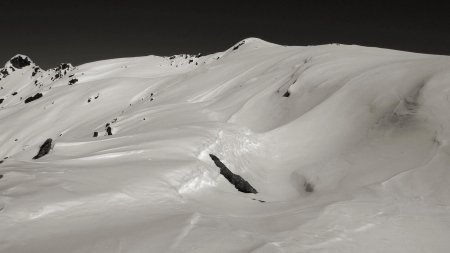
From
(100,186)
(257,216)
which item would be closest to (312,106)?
(257,216)

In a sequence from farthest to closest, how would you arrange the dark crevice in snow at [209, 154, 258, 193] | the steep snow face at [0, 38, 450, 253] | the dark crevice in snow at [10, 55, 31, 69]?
the dark crevice in snow at [10, 55, 31, 69] → the dark crevice in snow at [209, 154, 258, 193] → the steep snow face at [0, 38, 450, 253]

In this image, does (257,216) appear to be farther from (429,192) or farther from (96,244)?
(429,192)

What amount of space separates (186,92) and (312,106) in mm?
15383

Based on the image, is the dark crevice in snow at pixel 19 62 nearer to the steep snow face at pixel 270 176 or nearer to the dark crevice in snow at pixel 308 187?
the steep snow face at pixel 270 176

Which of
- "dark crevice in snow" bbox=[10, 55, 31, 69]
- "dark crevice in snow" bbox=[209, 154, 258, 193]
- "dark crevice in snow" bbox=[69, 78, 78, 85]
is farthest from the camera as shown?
"dark crevice in snow" bbox=[10, 55, 31, 69]

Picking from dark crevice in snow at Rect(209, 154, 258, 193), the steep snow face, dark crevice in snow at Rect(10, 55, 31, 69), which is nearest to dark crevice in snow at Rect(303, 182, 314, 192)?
the steep snow face

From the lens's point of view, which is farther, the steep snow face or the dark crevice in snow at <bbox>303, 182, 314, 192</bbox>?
the dark crevice in snow at <bbox>303, 182, 314, 192</bbox>

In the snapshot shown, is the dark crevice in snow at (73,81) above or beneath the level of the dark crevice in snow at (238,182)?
above

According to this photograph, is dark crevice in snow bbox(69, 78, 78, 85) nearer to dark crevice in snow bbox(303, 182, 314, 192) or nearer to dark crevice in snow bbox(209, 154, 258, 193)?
dark crevice in snow bbox(209, 154, 258, 193)

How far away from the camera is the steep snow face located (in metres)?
5.57

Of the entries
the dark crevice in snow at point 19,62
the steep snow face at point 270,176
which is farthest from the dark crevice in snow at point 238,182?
the dark crevice in snow at point 19,62

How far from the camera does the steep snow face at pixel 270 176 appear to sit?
18.3 feet

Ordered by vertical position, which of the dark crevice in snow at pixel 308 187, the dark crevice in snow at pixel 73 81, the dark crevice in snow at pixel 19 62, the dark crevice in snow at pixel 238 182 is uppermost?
the dark crevice in snow at pixel 19 62

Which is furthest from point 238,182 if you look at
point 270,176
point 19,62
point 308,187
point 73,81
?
point 19,62
